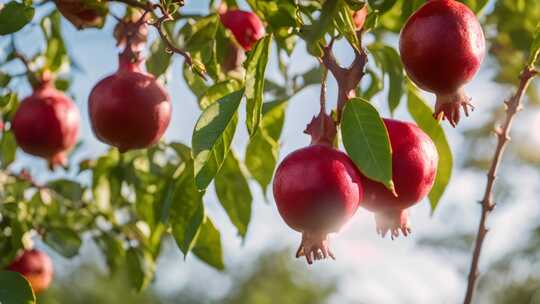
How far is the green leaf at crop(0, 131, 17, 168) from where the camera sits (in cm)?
153

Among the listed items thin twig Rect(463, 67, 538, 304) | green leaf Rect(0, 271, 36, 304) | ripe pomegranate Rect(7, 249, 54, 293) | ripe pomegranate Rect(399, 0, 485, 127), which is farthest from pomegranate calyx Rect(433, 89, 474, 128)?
ripe pomegranate Rect(7, 249, 54, 293)

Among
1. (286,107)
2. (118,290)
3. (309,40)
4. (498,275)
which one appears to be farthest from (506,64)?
(118,290)

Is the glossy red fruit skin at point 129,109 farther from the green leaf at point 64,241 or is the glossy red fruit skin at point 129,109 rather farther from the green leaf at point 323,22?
the green leaf at point 64,241

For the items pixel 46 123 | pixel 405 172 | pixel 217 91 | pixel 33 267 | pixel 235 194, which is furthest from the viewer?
pixel 33 267

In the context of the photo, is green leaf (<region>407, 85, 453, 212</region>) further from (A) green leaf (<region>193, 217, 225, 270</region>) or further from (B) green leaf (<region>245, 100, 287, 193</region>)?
(A) green leaf (<region>193, 217, 225, 270</region>)

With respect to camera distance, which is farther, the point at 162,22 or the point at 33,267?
the point at 33,267

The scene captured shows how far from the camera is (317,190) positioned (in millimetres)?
830

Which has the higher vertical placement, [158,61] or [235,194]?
[158,61]

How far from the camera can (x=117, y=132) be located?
1.05 metres

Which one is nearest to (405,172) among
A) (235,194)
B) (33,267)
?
(235,194)

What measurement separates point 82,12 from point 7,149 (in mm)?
475

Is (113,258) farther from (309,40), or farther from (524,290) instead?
(524,290)

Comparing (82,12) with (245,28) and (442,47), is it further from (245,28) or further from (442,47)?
(442,47)

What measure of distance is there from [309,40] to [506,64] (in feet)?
4.19
